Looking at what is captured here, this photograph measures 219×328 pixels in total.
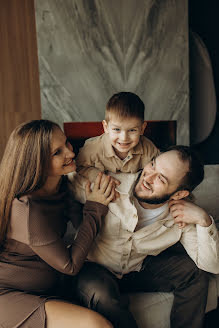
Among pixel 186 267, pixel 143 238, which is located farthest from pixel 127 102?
pixel 186 267

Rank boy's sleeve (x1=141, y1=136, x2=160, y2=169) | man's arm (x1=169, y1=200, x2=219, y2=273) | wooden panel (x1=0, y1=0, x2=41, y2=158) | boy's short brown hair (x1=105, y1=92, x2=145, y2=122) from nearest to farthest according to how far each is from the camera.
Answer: man's arm (x1=169, y1=200, x2=219, y2=273)
boy's short brown hair (x1=105, y1=92, x2=145, y2=122)
boy's sleeve (x1=141, y1=136, x2=160, y2=169)
wooden panel (x1=0, y1=0, x2=41, y2=158)

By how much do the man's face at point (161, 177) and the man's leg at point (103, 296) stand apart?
0.41m

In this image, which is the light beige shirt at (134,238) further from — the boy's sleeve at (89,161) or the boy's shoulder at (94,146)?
the boy's shoulder at (94,146)

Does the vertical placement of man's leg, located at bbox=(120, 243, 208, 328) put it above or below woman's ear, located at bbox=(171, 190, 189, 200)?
below

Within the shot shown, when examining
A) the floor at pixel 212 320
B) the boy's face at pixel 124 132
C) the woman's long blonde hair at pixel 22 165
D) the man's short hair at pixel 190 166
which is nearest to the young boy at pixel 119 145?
the boy's face at pixel 124 132

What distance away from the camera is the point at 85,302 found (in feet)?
4.12

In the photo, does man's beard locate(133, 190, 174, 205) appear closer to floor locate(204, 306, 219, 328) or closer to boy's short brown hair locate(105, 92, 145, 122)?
boy's short brown hair locate(105, 92, 145, 122)

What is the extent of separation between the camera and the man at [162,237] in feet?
4.64

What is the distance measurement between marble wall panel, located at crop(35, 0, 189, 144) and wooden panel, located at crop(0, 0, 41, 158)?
0.10 m

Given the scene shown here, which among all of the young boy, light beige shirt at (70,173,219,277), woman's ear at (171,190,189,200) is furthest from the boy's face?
woman's ear at (171,190,189,200)

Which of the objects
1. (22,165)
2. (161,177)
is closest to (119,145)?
(161,177)

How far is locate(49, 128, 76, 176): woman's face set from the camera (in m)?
1.27

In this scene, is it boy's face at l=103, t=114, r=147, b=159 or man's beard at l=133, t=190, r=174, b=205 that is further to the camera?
boy's face at l=103, t=114, r=147, b=159

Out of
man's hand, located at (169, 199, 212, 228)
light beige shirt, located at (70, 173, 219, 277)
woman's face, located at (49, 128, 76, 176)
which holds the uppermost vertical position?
woman's face, located at (49, 128, 76, 176)
